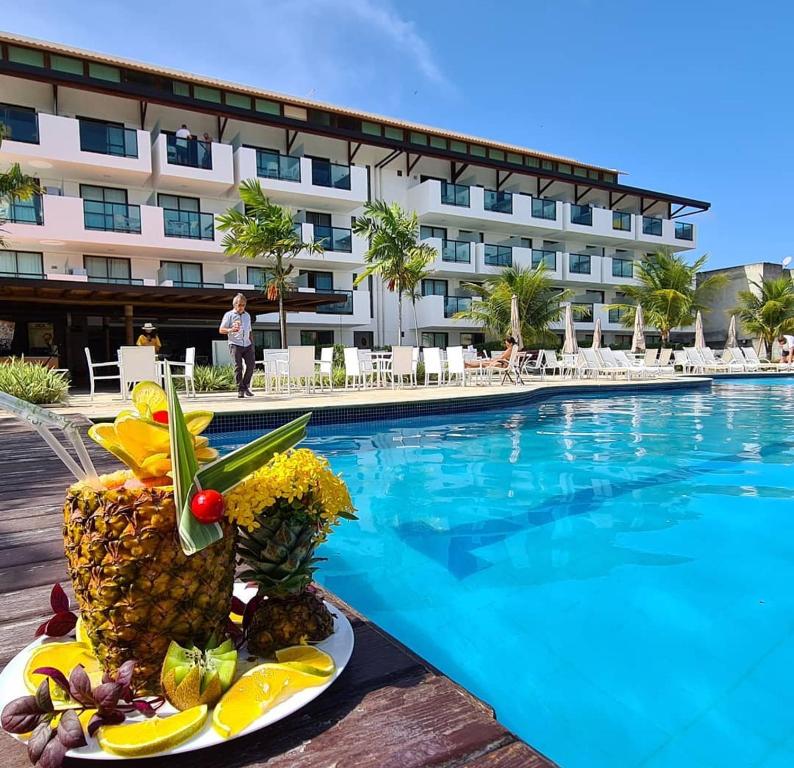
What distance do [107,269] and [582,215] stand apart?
24.2 metres

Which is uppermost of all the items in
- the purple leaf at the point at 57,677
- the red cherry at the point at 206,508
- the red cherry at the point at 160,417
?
the red cherry at the point at 160,417

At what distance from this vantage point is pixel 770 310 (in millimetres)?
28812

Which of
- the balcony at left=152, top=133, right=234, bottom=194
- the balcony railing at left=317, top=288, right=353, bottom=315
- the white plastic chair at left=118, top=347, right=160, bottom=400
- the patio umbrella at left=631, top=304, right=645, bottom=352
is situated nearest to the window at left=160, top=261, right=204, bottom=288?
the balcony at left=152, top=133, right=234, bottom=194

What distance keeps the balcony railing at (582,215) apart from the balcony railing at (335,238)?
1366 cm

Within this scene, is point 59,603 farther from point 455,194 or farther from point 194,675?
point 455,194

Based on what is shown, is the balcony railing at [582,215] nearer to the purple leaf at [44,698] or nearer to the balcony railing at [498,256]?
the balcony railing at [498,256]

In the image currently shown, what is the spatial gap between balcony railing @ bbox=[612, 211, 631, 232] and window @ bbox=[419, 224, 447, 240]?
426 inches

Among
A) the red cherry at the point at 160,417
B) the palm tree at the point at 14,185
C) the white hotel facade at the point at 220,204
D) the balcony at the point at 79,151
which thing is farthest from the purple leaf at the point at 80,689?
the balcony at the point at 79,151

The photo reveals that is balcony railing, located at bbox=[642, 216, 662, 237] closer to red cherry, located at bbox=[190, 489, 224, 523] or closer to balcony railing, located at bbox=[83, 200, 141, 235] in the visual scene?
balcony railing, located at bbox=[83, 200, 141, 235]

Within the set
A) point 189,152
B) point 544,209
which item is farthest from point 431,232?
point 189,152

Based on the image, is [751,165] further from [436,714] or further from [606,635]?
[436,714]

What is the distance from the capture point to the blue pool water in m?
2.28

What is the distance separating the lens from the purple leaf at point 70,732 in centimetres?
91

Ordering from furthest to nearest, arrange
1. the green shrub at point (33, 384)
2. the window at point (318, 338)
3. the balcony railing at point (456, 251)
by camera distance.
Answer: the balcony railing at point (456, 251)
the window at point (318, 338)
the green shrub at point (33, 384)
